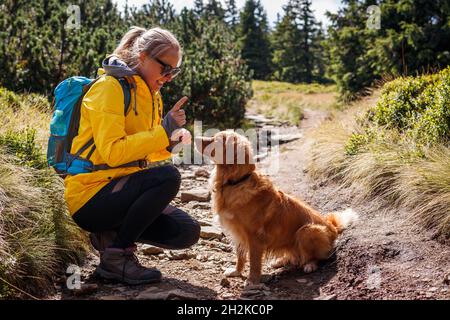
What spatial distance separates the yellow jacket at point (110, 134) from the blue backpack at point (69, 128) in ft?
0.13

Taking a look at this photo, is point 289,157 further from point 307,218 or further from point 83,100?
point 83,100

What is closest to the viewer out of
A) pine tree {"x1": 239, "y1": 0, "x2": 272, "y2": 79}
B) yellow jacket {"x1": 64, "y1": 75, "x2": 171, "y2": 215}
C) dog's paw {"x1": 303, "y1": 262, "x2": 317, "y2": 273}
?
yellow jacket {"x1": 64, "y1": 75, "x2": 171, "y2": 215}

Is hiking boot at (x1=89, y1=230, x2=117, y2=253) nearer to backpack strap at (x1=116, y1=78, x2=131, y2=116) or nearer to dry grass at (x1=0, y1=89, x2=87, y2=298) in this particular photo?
dry grass at (x1=0, y1=89, x2=87, y2=298)

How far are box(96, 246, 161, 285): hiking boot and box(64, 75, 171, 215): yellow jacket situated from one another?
45 centimetres

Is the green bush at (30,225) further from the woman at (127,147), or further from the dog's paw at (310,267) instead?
the dog's paw at (310,267)

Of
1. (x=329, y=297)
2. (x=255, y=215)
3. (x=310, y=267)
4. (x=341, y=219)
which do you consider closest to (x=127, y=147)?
(x=255, y=215)

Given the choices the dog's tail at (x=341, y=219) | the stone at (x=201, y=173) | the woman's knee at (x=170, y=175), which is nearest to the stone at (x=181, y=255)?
the woman's knee at (x=170, y=175)

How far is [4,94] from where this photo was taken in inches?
259

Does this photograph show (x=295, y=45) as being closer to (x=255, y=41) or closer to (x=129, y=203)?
(x=255, y=41)

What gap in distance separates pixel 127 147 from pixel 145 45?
31.8 inches

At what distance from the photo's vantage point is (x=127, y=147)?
10.6 feet

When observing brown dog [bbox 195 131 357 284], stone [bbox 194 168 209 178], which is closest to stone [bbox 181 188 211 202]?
stone [bbox 194 168 209 178]

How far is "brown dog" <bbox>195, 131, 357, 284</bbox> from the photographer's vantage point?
12.8 feet

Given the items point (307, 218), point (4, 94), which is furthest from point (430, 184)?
point (4, 94)
